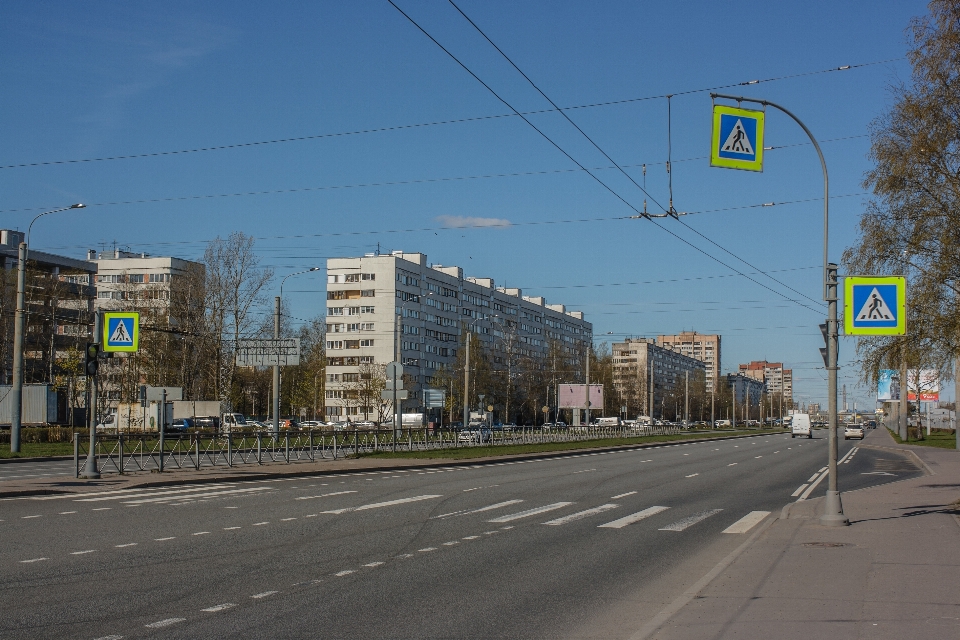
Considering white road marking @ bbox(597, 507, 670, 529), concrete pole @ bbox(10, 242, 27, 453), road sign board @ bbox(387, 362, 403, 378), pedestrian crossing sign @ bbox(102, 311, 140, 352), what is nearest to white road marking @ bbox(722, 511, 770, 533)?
white road marking @ bbox(597, 507, 670, 529)

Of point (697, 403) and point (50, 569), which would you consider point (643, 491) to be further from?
point (697, 403)

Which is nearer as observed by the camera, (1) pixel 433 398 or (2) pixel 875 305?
(2) pixel 875 305

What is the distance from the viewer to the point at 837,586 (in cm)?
947

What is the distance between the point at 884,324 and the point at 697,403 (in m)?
169

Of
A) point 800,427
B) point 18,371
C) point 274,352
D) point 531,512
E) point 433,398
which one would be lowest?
point 800,427

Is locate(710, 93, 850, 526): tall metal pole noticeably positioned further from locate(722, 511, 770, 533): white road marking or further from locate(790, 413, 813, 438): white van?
locate(790, 413, 813, 438): white van

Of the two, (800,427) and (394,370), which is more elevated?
(394,370)

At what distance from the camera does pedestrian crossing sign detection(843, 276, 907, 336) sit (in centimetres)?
1495

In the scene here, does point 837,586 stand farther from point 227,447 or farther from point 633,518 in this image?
point 227,447

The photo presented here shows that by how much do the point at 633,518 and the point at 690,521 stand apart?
3.34 ft

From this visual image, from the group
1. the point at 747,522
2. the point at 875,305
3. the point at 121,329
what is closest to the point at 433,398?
the point at 121,329

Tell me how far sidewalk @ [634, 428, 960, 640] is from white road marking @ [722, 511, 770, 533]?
1.73ft

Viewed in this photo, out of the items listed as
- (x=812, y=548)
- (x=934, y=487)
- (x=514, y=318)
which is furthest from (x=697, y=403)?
(x=812, y=548)

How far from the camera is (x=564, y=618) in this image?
8.40m
